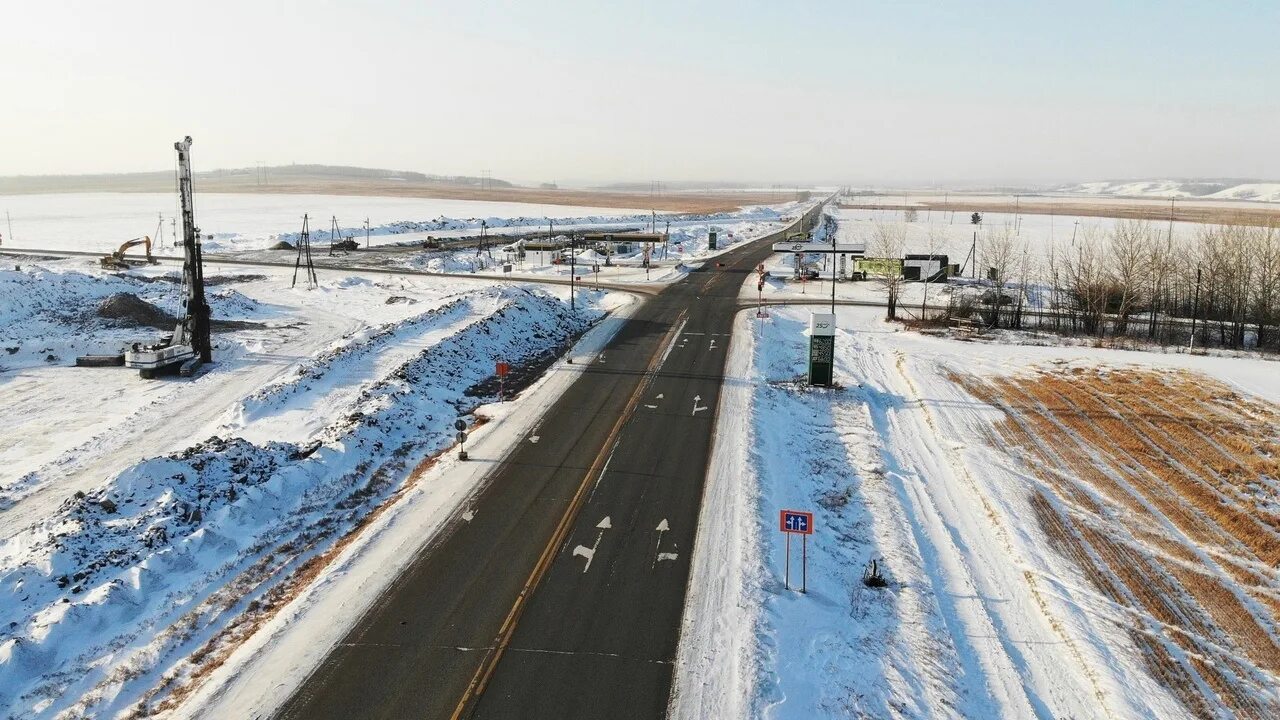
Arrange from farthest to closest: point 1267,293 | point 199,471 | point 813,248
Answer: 1. point 813,248
2. point 1267,293
3. point 199,471

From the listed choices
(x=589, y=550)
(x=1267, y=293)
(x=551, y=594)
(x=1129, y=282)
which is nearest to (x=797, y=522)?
(x=589, y=550)

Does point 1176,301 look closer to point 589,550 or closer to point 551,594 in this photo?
point 589,550

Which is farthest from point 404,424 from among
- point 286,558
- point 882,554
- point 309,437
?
point 882,554

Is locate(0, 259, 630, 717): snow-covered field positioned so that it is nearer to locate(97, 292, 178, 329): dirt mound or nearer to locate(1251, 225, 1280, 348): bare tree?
locate(97, 292, 178, 329): dirt mound

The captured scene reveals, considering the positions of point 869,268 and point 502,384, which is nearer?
point 502,384

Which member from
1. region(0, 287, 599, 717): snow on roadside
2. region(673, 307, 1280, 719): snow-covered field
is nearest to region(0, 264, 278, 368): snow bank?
region(0, 287, 599, 717): snow on roadside

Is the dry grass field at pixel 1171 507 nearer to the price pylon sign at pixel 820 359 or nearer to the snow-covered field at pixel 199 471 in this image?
the price pylon sign at pixel 820 359
